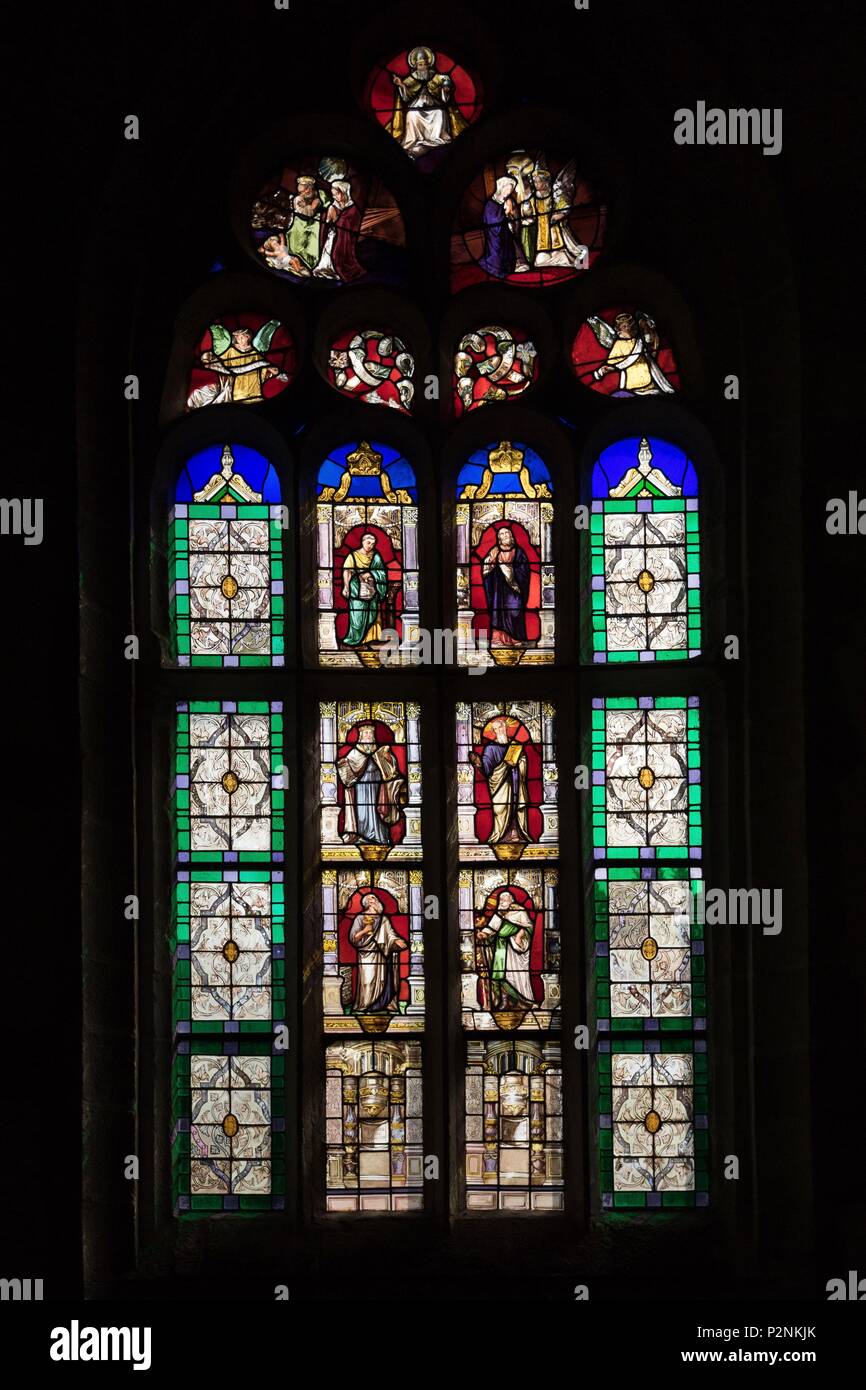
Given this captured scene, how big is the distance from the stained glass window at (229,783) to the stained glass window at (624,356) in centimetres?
185

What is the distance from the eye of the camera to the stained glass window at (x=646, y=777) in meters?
6.79

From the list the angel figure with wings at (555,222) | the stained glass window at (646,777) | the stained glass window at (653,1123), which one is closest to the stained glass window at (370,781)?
the stained glass window at (646,777)

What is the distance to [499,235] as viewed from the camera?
716 cm

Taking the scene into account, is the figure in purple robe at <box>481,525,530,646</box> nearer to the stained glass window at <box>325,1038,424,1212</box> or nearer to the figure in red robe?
the figure in red robe

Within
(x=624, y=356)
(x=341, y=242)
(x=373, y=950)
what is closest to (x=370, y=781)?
(x=373, y=950)

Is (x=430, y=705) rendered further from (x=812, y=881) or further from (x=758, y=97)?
(x=758, y=97)

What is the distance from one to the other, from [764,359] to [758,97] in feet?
3.27

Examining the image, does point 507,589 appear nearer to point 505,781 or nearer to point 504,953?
point 505,781

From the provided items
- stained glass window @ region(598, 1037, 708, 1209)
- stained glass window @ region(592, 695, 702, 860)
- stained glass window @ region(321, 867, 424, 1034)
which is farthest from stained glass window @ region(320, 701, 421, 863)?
stained glass window @ region(598, 1037, 708, 1209)

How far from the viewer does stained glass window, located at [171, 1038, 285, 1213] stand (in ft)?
21.8

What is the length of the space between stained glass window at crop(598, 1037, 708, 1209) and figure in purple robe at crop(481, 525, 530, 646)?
1627mm

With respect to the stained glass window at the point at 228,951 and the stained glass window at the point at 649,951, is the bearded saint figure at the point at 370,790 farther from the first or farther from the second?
the stained glass window at the point at 649,951

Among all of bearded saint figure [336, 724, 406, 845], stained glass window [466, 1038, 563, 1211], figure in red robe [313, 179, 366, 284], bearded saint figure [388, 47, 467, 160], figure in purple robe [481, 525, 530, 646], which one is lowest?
stained glass window [466, 1038, 563, 1211]

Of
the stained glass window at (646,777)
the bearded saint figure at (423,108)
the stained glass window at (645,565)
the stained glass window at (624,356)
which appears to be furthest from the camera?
the bearded saint figure at (423,108)
